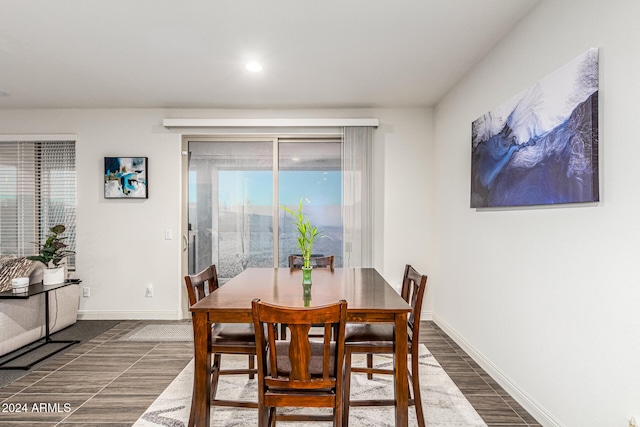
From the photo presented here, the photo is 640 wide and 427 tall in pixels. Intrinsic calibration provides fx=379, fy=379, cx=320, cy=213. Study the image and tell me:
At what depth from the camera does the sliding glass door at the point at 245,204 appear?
471 cm

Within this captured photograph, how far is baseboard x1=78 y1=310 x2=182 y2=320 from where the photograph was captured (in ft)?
14.9

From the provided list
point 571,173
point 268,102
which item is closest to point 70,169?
point 268,102

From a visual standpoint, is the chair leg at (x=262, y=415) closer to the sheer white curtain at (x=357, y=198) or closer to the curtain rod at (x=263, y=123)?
the sheer white curtain at (x=357, y=198)

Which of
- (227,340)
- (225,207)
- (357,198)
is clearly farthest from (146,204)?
(227,340)

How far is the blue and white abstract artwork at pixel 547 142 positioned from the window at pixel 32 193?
4.70 m

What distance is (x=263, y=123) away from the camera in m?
4.49

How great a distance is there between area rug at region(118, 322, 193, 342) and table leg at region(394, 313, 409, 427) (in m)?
2.62

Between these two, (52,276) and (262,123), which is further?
(262,123)

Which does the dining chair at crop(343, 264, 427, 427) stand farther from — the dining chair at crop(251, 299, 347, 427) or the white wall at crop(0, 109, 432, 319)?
the white wall at crop(0, 109, 432, 319)

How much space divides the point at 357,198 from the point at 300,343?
3136 mm

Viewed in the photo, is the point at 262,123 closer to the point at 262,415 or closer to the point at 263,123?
the point at 263,123

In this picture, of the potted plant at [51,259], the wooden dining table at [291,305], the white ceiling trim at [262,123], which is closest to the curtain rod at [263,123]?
the white ceiling trim at [262,123]

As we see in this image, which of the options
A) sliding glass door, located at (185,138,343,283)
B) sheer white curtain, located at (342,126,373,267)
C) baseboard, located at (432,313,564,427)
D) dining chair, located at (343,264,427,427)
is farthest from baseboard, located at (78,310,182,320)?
baseboard, located at (432,313,564,427)

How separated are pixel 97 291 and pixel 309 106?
133 inches
